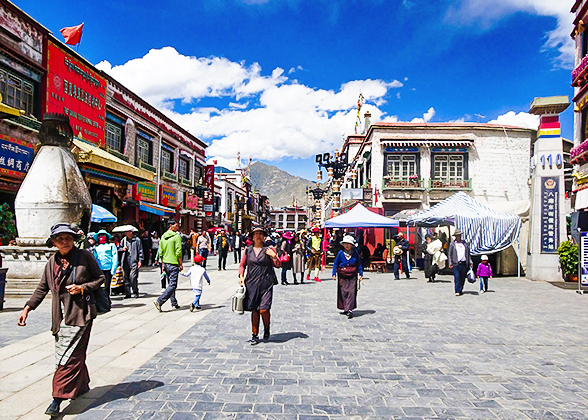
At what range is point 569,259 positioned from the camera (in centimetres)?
1433

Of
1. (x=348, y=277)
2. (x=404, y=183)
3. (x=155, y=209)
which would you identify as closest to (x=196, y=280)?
(x=348, y=277)

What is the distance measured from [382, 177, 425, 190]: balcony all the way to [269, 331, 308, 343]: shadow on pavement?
858 inches

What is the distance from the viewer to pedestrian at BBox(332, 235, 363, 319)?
8.12m

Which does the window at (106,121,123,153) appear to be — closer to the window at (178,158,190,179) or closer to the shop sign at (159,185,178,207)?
the shop sign at (159,185,178,207)

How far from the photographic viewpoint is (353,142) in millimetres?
37969

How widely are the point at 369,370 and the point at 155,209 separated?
21006 mm

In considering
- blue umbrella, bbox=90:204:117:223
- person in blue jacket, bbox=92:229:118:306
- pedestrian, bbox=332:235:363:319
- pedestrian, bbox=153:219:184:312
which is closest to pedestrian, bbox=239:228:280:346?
pedestrian, bbox=332:235:363:319

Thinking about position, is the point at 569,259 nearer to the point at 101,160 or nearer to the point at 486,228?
the point at 486,228

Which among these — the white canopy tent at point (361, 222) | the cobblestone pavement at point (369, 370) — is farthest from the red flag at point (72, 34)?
the cobblestone pavement at point (369, 370)

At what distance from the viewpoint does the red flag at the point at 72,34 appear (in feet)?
55.2

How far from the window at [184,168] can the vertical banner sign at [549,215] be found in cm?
2322

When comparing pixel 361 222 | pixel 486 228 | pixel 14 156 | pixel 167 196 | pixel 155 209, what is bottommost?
pixel 486 228

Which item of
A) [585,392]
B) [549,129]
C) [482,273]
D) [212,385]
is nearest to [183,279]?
[482,273]

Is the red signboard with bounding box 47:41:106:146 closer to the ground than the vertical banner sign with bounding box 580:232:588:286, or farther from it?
farther from it
